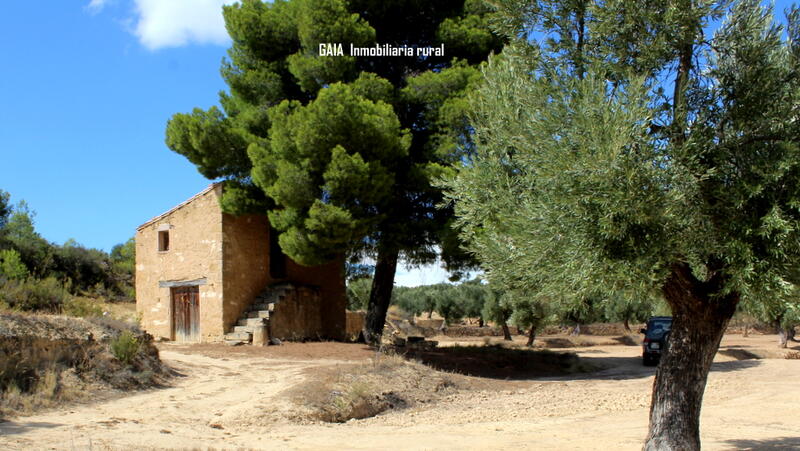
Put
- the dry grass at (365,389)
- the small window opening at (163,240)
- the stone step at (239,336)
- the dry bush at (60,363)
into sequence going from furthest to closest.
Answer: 1. the small window opening at (163,240)
2. the stone step at (239,336)
3. the dry grass at (365,389)
4. the dry bush at (60,363)

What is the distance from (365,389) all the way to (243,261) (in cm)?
1036

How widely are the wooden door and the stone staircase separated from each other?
1648 mm

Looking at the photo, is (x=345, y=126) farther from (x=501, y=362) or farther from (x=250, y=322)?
(x=501, y=362)

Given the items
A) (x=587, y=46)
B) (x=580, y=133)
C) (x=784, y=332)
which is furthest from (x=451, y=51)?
(x=784, y=332)

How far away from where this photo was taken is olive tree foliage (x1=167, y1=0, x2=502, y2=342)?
61.6ft

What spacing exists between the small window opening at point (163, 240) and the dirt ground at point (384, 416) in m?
5.53

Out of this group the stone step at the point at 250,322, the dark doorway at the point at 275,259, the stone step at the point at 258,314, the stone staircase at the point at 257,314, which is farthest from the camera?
the dark doorway at the point at 275,259

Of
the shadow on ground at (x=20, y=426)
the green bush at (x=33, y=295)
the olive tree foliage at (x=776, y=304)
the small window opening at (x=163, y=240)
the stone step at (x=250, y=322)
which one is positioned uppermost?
the small window opening at (x=163, y=240)

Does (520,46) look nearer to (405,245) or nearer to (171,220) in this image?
(405,245)

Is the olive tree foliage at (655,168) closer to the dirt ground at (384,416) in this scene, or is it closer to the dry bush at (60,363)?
the dirt ground at (384,416)

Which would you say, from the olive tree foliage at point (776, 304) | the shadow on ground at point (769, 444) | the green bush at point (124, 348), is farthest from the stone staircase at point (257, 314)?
the olive tree foliage at point (776, 304)

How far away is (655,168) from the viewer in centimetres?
679

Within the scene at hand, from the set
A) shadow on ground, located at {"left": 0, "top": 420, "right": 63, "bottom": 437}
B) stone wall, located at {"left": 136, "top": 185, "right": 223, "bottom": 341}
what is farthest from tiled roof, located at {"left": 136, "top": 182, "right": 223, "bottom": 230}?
shadow on ground, located at {"left": 0, "top": 420, "right": 63, "bottom": 437}

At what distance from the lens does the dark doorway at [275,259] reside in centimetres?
2450
